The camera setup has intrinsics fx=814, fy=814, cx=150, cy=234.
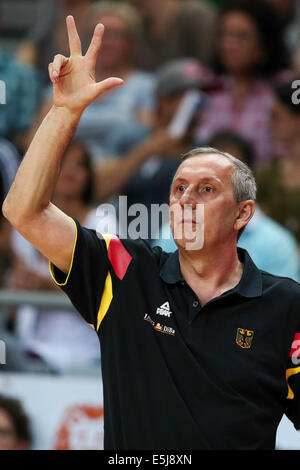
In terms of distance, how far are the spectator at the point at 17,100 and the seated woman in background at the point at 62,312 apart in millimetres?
1133

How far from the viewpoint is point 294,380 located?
9.53ft

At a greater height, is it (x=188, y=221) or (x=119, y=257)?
(x=188, y=221)

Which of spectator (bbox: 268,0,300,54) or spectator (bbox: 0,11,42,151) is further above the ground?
spectator (bbox: 268,0,300,54)

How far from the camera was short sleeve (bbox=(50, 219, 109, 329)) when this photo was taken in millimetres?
2842

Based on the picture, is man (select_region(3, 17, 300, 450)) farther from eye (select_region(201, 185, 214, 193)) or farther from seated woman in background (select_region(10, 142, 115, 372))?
seated woman in background (select_region(10, 142, 115, 372))

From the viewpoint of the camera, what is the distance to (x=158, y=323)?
286cm

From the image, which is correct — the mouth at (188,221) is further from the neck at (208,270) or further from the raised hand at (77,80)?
the raised hand at (77,80)

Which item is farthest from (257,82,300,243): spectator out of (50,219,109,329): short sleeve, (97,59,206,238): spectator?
(50,219,109,329): short sleeve

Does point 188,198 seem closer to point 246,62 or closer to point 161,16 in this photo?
point 246,62

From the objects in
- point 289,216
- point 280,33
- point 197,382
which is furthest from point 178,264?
point 280,33

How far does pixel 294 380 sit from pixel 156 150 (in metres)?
3.60

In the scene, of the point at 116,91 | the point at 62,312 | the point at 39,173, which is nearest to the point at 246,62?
the point at 116,91

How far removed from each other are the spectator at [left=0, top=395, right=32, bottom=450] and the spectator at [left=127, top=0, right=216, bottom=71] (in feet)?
11.2

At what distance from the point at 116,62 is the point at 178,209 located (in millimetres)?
4211
